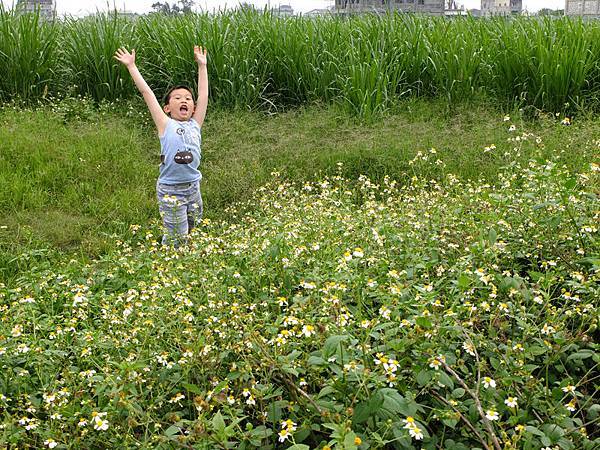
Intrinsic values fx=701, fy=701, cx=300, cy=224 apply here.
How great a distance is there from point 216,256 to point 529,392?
1.49 metres

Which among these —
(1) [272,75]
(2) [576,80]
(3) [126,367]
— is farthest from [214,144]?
(3) [126,367]

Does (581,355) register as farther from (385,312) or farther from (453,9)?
(453,9)

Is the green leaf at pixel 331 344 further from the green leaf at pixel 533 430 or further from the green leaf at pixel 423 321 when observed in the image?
the green leaf at pixel 533 430

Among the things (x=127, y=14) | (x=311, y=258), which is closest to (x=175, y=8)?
(x=127, y=14)

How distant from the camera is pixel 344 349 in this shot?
6.68 ft

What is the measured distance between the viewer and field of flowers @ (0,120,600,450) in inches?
75.9

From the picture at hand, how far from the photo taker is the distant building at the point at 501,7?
910cm

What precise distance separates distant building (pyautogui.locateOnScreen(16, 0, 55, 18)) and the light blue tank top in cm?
459

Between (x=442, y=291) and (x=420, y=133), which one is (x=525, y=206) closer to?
(x=442, y=291)

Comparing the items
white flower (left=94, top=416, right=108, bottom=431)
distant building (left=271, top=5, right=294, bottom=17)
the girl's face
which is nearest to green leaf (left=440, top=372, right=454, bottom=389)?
white flower (left=94, top=416, right=108, bottom=431)

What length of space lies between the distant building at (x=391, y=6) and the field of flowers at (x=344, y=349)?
6655mm

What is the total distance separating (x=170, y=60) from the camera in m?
7.64

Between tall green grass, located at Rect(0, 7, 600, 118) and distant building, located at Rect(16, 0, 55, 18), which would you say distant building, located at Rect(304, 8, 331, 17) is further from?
distant building, located at Rect(16, 0, 55, 18)

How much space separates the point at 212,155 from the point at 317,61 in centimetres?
185
